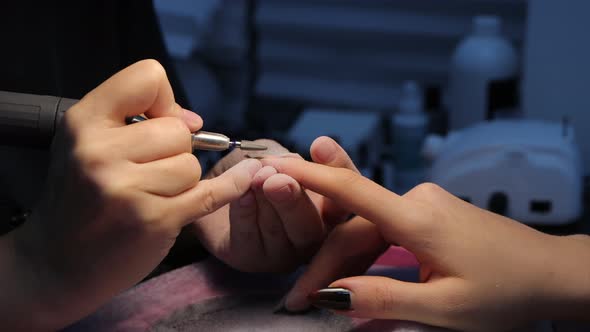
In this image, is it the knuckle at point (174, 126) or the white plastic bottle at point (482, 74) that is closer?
the knuckle at point (174, 126)

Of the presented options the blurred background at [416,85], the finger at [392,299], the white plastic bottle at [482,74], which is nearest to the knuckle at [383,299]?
→ the finger at [392,299]

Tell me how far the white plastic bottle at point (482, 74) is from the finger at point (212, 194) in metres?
1.12

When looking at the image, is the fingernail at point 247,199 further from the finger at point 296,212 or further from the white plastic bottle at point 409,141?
the white plastic bottle at point 409,141

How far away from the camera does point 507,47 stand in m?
1.76

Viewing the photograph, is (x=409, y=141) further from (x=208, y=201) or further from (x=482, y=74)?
(x=208, y=201)

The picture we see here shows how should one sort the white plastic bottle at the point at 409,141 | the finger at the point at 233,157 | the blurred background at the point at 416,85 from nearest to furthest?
the finger at the point at 233,157 < the blurred background at the point at 416,85 < the white plastic bottle at the point at 409,141

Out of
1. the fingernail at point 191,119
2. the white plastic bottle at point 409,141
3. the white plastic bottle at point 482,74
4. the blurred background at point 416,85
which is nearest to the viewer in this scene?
the fingernail at point 191,119

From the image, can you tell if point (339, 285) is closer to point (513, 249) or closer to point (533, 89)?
point (513, 249)

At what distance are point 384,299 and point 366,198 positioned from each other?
0.11m

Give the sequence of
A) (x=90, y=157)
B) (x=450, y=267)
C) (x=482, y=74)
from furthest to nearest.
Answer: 1. (x=482, y=74)
2. (x=450, y=267)
3. (x=90, y=157)

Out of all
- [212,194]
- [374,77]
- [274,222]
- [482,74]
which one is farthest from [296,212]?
[374,77]

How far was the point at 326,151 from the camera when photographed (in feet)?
2.61

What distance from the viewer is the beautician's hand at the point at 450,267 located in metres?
0.70

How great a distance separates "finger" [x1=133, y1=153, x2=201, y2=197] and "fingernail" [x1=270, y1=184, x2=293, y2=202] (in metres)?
0.11
